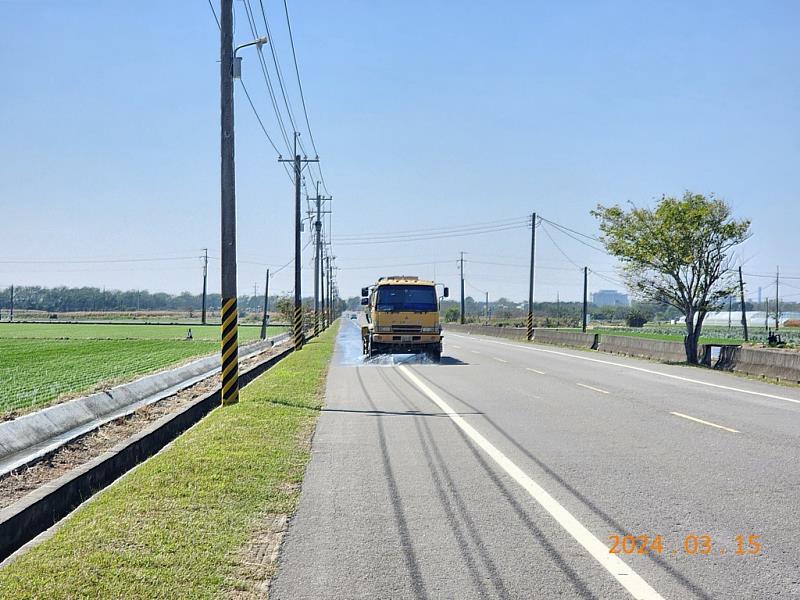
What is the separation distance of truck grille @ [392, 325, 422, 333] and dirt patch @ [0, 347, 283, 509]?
1353 cm

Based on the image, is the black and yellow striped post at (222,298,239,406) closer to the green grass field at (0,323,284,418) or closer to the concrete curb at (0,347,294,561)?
the concrete curb at (0,347,294,561)

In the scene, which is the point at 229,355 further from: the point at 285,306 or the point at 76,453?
the point at 285,306

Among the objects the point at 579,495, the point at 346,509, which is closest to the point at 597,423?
the point at 579,495

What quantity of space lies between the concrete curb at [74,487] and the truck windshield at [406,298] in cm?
1655

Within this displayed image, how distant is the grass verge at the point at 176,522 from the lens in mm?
4832

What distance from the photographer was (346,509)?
6980mm

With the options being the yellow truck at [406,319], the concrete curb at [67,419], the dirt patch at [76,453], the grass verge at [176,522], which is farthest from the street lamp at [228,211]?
the yellow truck at [406,319]

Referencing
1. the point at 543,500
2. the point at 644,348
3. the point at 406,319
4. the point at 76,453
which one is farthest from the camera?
the point at 644,348

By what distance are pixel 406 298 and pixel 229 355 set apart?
49.4 ft

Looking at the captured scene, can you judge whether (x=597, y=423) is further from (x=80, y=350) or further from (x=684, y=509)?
(x=80, y=350)

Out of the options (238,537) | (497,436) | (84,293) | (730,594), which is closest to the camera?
(730,594)

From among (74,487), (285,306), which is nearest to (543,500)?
(74,487)

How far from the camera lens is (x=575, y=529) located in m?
6.21

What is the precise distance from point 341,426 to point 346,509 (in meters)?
5.34
